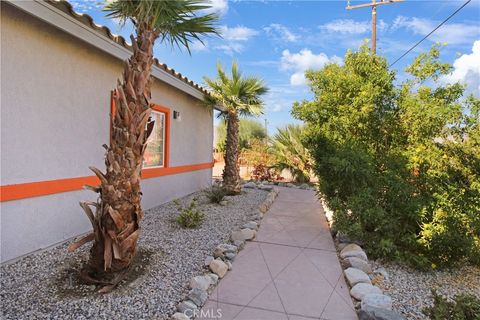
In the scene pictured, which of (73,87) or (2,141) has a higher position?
(73,87)

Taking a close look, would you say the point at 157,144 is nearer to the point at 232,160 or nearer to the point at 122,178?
the point at 232,160

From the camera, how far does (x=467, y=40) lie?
8.05 meters

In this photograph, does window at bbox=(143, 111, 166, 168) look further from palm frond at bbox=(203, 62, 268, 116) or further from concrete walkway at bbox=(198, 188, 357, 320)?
concrete walkway at bbox=(198, 188, 357, 320)

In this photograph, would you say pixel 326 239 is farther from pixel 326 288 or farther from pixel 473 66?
pixel 473 66

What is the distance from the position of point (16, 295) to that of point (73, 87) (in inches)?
133

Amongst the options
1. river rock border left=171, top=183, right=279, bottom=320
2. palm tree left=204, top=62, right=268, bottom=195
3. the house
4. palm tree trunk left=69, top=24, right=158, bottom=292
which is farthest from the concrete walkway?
palm tree left=204, top=62, right=268, bottom=195

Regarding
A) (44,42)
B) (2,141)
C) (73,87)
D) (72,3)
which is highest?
(72,3)

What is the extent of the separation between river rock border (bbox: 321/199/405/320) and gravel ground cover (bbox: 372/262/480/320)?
19 cm

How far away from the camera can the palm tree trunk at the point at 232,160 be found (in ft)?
31.8

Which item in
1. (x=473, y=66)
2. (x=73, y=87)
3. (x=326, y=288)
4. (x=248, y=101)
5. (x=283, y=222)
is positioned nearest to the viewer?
(x=326, y=288)

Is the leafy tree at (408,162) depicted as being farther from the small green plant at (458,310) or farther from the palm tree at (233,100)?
the palm tree at (233,100)

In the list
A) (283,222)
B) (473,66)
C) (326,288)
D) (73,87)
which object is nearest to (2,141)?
(73,87)

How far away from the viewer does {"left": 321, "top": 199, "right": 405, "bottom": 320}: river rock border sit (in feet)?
10.3

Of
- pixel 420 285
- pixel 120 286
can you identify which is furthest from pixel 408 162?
pixel 120 286
